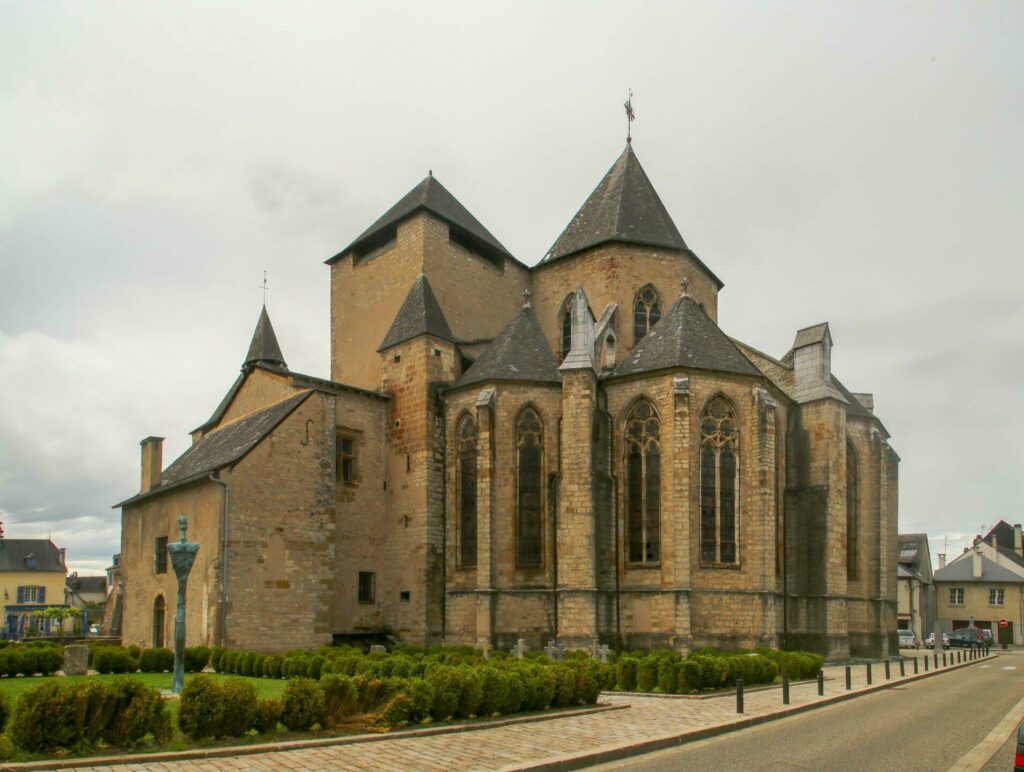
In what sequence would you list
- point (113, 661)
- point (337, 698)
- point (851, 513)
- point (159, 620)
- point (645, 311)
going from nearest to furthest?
1. point (337, 698)
2. point (113, 661)
3. point (159, 620)
4. point (851, 513)
5. point (645, 311)

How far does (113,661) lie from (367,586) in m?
8.83

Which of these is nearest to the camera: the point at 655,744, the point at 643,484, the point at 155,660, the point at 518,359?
the point at 655,744

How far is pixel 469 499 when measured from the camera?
100 ft

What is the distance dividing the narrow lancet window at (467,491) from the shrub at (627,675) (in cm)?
1071

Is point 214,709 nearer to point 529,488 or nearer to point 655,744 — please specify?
point 655,744

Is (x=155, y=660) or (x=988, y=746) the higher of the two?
(x=988, y=746)

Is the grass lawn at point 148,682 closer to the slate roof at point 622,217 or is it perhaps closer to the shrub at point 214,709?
the shrub at point 214,709

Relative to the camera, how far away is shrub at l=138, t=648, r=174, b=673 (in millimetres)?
25047

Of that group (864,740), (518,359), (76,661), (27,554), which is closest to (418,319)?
(518,359)

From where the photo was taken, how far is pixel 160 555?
101 feet

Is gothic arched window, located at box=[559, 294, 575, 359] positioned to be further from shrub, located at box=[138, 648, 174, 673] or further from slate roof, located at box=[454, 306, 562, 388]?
shrub, located at box=[138, 648, 174, 673]

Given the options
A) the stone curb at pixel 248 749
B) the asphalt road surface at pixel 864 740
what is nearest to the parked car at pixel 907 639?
the asphalt road surface at pixel 864 740

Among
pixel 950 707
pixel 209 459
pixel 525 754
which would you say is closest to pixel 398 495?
pixel 209 459

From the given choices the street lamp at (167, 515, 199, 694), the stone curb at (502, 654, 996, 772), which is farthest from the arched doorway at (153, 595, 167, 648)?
the stone curb at (502, 654, 996, 772)
